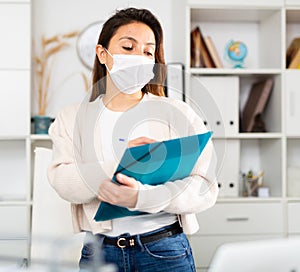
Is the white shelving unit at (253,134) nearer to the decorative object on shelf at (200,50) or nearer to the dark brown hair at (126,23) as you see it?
the decorative object on shelf at (200,50)

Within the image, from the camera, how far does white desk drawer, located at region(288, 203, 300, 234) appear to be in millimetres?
3162

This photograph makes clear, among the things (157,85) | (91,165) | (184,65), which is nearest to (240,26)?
(184,65)

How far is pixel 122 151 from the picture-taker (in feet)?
5.42

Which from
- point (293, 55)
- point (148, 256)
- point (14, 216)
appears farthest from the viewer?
point (293, 55)

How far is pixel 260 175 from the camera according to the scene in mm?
3328

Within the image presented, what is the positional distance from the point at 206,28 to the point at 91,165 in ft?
6.66

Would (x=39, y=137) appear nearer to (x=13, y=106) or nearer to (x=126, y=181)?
(x=13, y=106)

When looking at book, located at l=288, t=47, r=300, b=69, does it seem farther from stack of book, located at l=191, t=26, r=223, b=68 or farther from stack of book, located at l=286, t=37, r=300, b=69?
stack of book, located at l=191, t=26, r=223, b=68

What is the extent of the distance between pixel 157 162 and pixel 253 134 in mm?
1779

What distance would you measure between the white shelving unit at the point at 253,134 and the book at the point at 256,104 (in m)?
0.04

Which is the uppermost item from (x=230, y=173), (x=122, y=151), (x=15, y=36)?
(x=15, y=36)

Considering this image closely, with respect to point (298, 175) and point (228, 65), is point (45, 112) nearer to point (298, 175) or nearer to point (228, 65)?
point (228, 65)

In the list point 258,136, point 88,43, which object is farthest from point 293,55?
point 88,43

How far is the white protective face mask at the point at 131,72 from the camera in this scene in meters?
1.68
